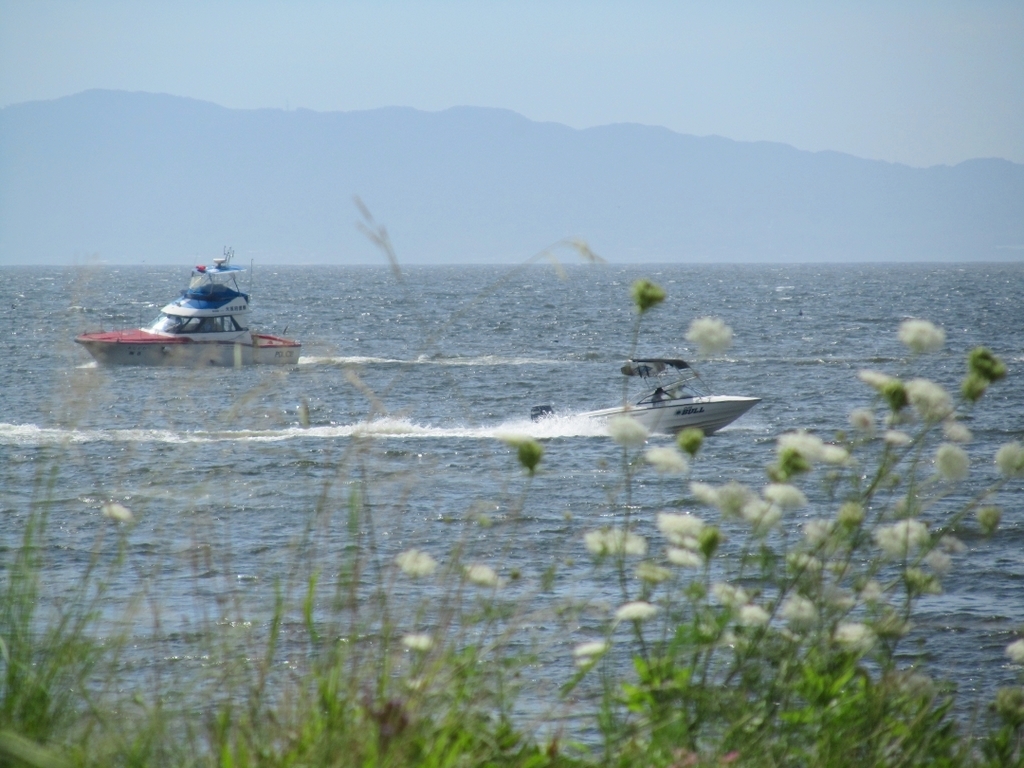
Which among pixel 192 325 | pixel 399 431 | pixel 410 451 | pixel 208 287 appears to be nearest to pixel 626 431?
pixel 410 451

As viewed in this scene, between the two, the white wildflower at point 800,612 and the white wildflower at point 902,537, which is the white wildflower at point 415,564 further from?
the white wildflower at point 902,537

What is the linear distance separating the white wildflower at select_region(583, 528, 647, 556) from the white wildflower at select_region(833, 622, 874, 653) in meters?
0.62

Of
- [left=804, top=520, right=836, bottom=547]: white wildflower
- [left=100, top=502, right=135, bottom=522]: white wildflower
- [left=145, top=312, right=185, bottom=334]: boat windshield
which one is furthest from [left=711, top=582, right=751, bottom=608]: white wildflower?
[left=145, top=312, right=185, bottom=334]: boat windshield

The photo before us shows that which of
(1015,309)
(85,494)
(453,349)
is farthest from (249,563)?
(1015,309)

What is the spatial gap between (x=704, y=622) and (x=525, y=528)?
14337 millimetres

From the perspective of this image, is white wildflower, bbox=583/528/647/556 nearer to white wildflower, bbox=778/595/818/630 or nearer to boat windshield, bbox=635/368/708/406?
white wildflower, bbox=778/595/818/630

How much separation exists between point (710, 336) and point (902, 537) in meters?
0.82

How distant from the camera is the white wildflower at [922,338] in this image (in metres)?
3.46

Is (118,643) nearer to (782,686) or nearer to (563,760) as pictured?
(563,760)

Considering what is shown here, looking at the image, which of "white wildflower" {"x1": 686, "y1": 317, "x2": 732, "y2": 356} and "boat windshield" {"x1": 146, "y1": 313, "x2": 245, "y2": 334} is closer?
"white wildflower" {"x1": 686, "y1": 317, "x2": 732, "y2": 356}

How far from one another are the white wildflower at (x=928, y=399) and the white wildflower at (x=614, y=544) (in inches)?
33.4

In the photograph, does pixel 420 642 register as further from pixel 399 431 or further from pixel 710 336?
pixel 399 431

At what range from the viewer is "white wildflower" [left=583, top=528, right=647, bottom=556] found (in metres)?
3.34

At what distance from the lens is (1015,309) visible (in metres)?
91.9
